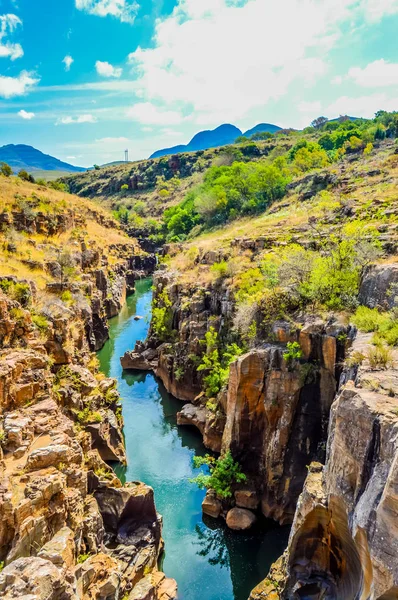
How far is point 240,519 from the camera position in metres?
17.7

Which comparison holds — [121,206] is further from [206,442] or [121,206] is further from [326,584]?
[326,584]

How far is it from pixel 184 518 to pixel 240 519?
2.99 m

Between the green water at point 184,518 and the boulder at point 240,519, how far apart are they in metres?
0.37

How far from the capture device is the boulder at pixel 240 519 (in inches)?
694

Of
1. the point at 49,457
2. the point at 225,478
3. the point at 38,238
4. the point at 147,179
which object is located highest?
the point at 147,179

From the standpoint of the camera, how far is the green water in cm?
1639

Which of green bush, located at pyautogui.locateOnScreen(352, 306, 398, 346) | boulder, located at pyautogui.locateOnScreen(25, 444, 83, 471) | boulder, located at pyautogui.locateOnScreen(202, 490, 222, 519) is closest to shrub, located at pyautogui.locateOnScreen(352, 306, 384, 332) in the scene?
green bush, located at pyautogui.locateOnScreen(352, 306, 398, 346)

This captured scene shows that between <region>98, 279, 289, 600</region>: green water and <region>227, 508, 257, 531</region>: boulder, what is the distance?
1.20 feet

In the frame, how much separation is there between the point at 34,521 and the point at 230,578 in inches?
371

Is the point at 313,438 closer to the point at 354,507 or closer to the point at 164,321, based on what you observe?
the point at 354,507

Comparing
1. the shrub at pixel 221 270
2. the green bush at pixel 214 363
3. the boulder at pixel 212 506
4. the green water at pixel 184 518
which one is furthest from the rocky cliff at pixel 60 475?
the shrub at pixel 221 270

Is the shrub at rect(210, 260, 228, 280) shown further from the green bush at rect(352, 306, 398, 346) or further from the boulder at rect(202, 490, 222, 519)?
the boulder at rect(202, 490, 222, 519)

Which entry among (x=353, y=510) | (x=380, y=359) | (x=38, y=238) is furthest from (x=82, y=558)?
(x=38, y=238)

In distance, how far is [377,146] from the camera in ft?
182
